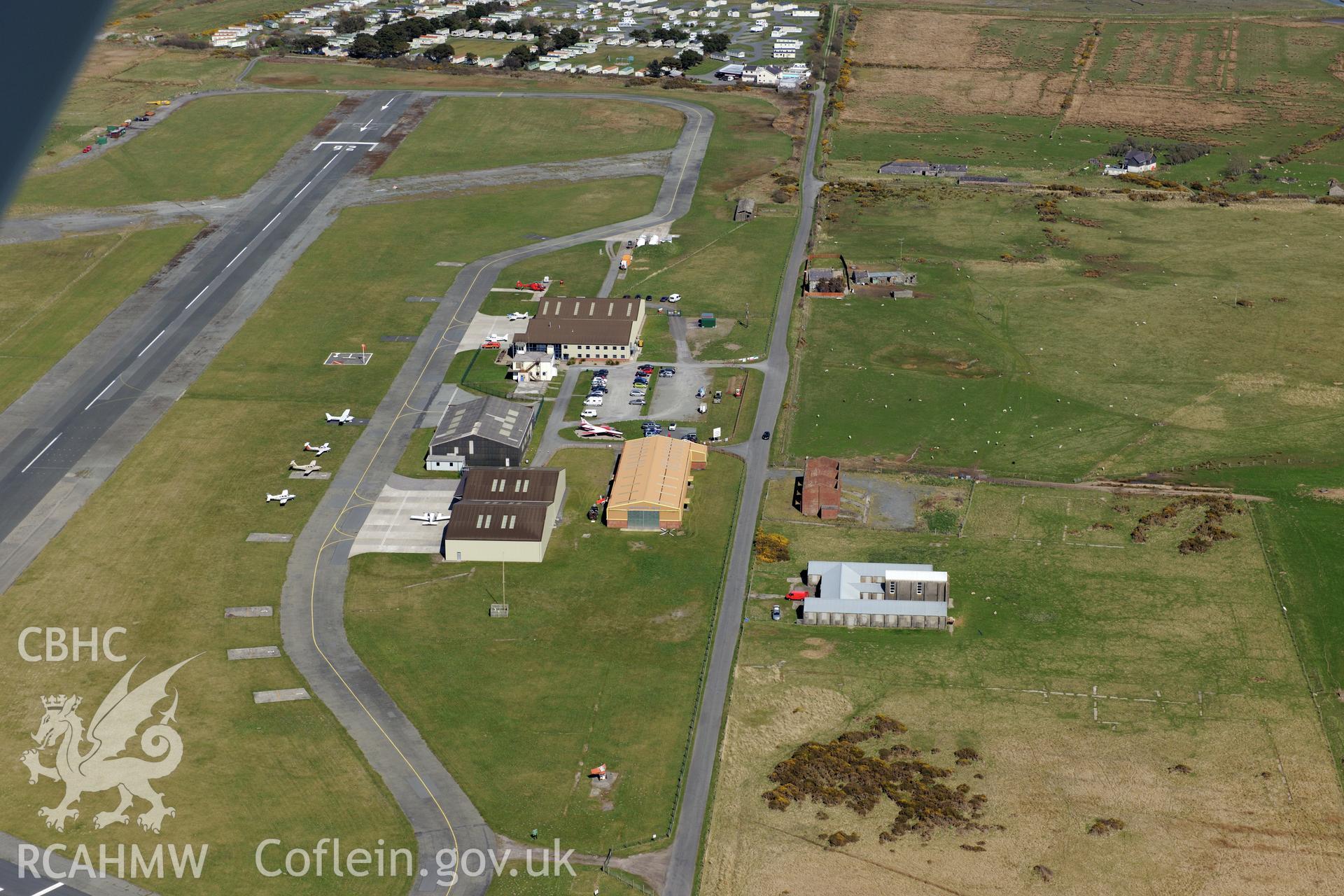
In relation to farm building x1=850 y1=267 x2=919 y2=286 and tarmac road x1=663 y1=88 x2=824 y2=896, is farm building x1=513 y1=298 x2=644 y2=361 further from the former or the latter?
farm building x1=850 y1=267 x2=919 y2=286

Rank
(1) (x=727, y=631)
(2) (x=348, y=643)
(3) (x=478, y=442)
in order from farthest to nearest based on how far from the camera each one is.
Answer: (3) (x=478, y=442) < (1) (x=727, y=631) < (2) (x=348, y=643)

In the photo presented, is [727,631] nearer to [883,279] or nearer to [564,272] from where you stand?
[883,279]

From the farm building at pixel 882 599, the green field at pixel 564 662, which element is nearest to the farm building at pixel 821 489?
the green field at pixel 564 662

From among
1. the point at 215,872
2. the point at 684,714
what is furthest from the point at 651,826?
the point at 215,872

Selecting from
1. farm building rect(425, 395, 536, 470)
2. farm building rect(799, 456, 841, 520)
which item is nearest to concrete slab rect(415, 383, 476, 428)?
farm building rect(425, 395, 536, 470)

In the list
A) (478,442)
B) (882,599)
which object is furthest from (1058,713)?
(478,442)

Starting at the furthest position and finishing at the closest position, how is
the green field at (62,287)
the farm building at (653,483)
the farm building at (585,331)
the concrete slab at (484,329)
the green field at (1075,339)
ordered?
the concrete slab at (484,329) < the green field at (62,287) < the farm building at (585,331) < the green field at (1075,339) < the farm building at (653,483)

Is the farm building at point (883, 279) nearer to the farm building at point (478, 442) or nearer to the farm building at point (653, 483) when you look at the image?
the farm building at point (653, 483)
